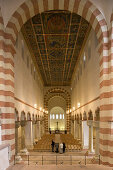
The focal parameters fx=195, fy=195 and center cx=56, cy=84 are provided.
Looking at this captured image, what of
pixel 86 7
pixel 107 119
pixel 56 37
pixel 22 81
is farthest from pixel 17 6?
pixel 56 37

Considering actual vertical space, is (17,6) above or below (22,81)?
above

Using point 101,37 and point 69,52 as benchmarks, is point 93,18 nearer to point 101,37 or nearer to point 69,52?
point 101,37

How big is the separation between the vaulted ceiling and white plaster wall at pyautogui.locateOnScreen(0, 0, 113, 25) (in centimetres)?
403

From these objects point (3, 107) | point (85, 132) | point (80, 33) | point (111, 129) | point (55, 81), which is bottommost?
point (85, 132)

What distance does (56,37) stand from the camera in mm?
17641

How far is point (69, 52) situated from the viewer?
21.5 m

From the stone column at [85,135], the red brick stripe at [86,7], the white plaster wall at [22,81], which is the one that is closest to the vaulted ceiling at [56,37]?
the white plaster wall at [22,81]

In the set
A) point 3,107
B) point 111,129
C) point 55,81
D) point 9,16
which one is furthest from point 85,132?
point 55,81

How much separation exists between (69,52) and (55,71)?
28.5 ft

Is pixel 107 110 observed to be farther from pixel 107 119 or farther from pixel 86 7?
pixel 86 7

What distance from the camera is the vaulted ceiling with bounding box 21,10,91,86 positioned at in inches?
570

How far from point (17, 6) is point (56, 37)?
8.00m

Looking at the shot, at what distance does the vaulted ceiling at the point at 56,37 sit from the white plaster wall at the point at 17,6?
13.2 feet

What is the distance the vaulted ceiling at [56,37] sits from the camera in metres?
14.5
